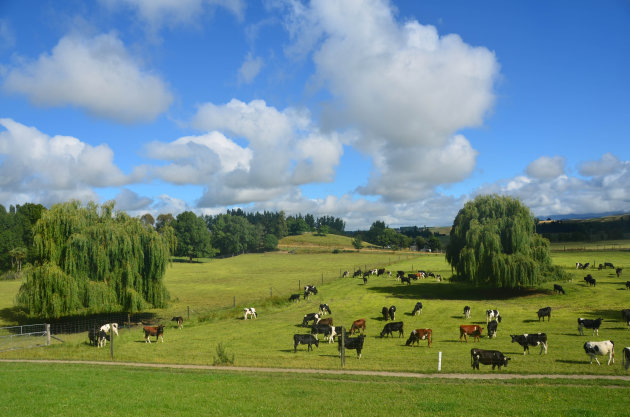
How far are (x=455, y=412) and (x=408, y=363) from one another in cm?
792

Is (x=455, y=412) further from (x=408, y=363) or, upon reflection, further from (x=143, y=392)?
(x=143, y=392)

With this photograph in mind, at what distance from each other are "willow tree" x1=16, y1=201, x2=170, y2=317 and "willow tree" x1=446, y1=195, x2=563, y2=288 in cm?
3231

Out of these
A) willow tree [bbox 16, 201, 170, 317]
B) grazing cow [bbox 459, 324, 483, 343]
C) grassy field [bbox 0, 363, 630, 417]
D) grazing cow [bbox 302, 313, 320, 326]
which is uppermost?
willow tree [bbox 16, 201, 170, 317]

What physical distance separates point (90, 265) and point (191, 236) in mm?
83031

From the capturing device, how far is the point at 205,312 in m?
38.8

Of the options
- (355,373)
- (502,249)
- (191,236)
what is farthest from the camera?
(191,236)

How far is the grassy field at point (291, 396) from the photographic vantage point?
11383 millimetres

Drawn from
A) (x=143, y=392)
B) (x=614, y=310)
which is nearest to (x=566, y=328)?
(x=614, y=310)

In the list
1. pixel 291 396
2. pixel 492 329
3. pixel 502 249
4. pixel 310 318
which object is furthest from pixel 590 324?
pixel 291 396

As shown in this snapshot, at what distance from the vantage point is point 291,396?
1306cm

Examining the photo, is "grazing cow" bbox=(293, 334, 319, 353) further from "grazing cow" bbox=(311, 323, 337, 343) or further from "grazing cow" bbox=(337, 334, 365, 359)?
"grazing cow" bbox=(311, 323, 337, 343)

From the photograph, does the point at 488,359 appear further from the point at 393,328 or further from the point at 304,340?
the point at 304,340

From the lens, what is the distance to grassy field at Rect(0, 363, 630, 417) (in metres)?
11.4

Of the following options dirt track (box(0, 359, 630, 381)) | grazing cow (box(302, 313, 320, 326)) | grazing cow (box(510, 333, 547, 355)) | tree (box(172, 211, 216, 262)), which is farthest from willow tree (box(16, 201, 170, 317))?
tree (box(172, 211, 216, 262))
